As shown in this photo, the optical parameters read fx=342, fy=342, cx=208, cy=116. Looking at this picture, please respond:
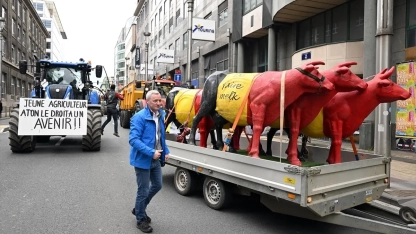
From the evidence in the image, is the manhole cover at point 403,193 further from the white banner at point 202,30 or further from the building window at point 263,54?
the white banner at point 202,30

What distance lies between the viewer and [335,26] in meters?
14.9

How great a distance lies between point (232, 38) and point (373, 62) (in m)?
12.0

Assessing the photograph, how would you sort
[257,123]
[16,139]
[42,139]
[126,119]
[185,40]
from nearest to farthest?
[257,123] < [16,139] < [42,139] < [126,119] < [185,40]

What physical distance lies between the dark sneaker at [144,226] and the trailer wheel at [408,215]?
3.23 m

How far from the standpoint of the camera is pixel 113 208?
533 cm

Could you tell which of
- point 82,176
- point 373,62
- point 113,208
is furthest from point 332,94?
point 373,62

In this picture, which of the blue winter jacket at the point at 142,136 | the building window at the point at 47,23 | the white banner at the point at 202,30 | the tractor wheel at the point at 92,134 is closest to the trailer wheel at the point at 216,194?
the blue winter jacket at the point at 142,136

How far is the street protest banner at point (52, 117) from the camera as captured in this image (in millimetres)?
9609

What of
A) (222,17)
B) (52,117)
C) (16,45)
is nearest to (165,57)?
(222,17)

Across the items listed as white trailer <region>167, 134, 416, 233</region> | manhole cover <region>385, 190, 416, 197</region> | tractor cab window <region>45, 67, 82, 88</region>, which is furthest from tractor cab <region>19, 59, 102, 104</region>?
manhole cover <region>385, 190, 416, 197</region>

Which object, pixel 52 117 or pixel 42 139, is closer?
pixel 52 117

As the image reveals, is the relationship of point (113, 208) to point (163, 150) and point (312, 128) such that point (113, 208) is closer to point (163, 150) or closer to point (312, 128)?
point (163, 150)

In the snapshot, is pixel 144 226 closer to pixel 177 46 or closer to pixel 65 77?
pixel 65 77

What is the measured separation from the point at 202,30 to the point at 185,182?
1480 centimetres
